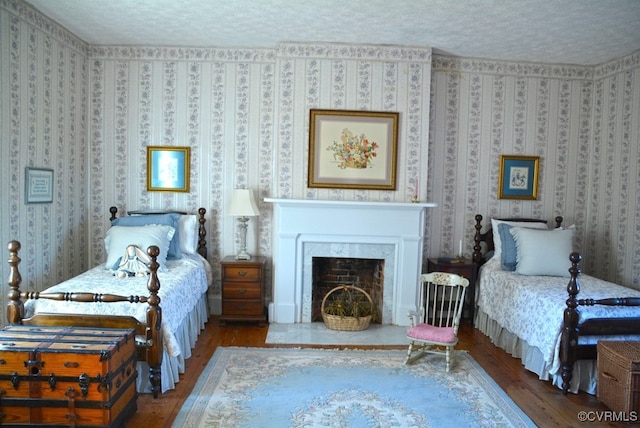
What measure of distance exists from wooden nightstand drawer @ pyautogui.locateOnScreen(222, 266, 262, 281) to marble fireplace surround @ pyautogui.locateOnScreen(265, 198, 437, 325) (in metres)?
0.25

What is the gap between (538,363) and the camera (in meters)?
3.75

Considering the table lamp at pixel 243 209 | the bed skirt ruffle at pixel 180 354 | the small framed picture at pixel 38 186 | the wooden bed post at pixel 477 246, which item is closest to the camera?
the bed skirt ruffle at pixel 180 354

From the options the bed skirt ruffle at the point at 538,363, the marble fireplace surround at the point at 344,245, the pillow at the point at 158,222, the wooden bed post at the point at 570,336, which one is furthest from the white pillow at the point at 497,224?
the pillow at the point at 158,222

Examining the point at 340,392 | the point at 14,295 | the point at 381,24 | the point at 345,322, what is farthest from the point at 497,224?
the point at 14,295

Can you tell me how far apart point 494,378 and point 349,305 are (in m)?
1.65

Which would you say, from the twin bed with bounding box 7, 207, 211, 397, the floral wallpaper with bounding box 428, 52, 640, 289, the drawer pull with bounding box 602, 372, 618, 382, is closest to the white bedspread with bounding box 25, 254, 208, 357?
the twin bed with bounding box 7, 207, 211, 397

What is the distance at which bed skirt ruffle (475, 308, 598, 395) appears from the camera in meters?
3.48

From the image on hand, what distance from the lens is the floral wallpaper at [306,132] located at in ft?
15.6

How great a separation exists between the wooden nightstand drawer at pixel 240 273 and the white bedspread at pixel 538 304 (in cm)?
239

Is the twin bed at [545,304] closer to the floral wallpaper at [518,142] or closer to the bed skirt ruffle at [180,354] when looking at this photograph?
the floral wallpaper at [518,142]

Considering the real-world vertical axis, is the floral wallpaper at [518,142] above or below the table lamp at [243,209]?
above

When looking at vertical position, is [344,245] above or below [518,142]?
below

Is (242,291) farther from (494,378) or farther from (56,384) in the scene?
(494,378)

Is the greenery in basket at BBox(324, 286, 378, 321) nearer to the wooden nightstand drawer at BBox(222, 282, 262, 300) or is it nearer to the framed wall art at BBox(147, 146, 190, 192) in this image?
the wooden nightstand drawer at BBox(222, 282, 262, 300)
